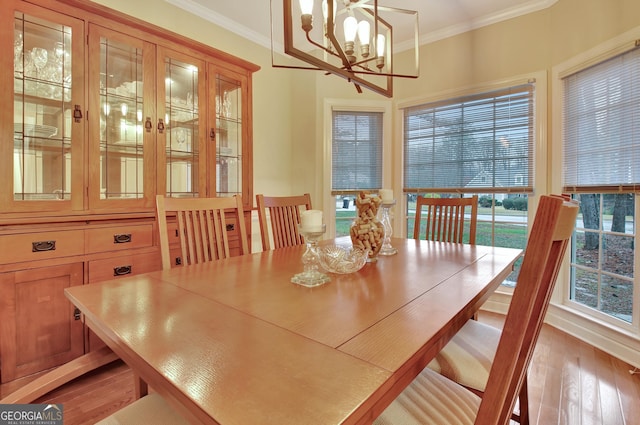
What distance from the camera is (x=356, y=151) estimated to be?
11.3 ft

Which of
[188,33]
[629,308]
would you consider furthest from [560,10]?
[188,33]

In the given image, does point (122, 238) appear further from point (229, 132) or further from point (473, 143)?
point (473, 143)

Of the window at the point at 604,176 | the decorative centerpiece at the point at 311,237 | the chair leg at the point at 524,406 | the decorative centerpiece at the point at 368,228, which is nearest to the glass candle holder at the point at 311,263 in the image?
the decorative centerpiece at the point at 311,237

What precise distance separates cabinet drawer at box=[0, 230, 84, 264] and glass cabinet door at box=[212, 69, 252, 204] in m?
0.99

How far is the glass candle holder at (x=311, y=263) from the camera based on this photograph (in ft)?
3.58

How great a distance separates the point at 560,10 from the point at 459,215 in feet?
6.15

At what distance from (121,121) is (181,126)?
1.29 ft

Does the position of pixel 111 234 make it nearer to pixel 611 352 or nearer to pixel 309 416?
pixel 309 416

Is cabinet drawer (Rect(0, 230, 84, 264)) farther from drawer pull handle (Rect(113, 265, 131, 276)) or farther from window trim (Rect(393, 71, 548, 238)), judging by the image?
window trim (Rect(393, 71, 548, 238))

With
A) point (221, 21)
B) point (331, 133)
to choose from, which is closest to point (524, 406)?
point (331, 133)

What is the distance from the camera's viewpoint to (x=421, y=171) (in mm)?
3291

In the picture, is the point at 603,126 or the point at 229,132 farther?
the point at 229,132

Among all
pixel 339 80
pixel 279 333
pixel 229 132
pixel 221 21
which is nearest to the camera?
pixel 279 333

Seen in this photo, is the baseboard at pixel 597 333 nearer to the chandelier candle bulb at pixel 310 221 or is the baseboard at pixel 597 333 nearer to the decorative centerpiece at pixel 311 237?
the decorative centerpiece at pixel 311 237
